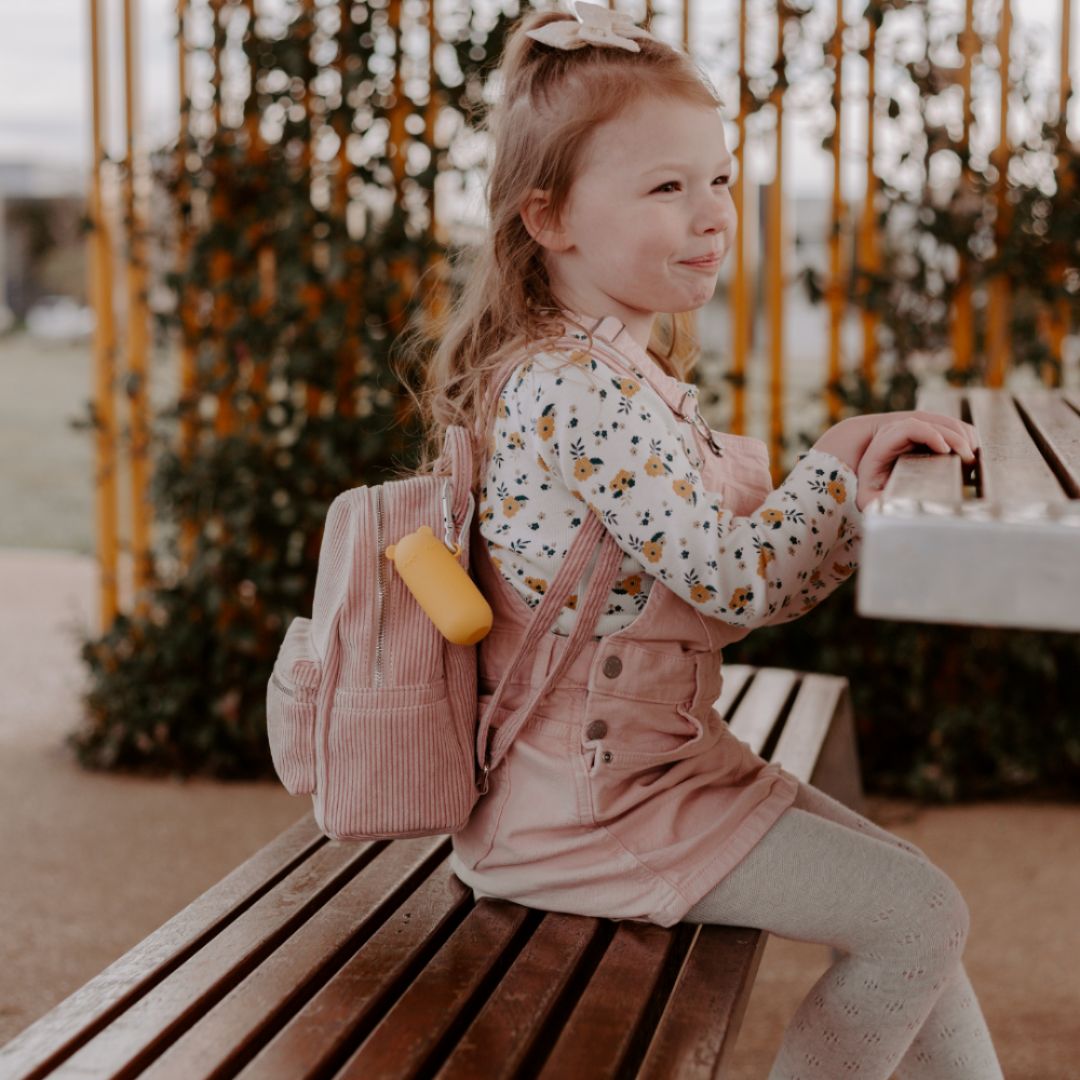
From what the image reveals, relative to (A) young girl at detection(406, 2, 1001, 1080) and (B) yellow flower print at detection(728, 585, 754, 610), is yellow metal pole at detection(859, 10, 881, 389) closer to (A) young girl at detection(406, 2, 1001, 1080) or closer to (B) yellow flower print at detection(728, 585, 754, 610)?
(A) young girl at detection(406, 2, 1001, 1080)

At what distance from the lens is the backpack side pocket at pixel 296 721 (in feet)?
5.18

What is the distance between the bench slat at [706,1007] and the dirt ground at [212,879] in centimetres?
93

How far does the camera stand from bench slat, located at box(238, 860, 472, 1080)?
1.26 meters

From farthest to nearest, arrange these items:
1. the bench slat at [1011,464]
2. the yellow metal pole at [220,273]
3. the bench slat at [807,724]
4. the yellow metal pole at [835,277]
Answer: the yellow metal pole at [220,273] → the yellow metal pole at [835,277] → the bench slat at [807,724] → the bench slat at [1011,464]

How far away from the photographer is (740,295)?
362cm

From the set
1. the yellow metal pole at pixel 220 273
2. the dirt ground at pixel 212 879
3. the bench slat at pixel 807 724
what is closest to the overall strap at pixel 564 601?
the bench slat at pixel 807 724

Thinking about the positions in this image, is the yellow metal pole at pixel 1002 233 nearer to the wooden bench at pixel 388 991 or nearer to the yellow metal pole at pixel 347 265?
the yellow metal pole at pixel 347 265

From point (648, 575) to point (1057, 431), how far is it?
0.57 m

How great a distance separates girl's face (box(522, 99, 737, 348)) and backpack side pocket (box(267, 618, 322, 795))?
20.6 inches

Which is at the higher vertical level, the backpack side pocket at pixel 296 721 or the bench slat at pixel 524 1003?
the backpack side pocket at pixel 296 721

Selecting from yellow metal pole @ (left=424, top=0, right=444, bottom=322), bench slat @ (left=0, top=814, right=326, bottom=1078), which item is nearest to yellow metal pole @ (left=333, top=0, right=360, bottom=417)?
yellow metal pole @ (left=424, top=0, right=444, bottom=322)

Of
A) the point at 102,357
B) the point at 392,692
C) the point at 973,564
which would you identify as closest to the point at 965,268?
the point at 102,357

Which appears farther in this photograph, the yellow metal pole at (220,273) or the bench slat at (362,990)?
the yellow metal pole at (220,273)

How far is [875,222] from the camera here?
351 centimetres
